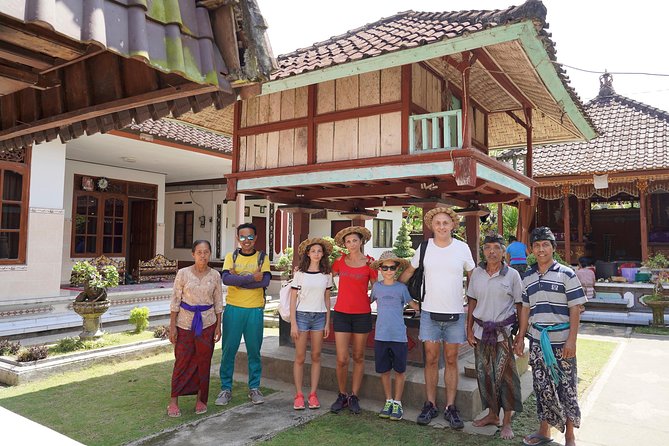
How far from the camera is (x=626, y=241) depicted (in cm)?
1602

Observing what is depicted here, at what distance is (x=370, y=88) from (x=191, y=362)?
3959mm

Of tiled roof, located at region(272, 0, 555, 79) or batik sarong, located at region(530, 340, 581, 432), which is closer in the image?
batik sarong, located at region(530, 340, 581, 432)

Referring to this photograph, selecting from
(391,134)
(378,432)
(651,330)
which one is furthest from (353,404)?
(651,330)

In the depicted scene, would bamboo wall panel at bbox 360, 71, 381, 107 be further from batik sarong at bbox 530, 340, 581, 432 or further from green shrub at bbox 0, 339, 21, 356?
green shrub at bbox 0, 339, 21, 356

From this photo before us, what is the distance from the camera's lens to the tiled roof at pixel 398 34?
14.5 feet

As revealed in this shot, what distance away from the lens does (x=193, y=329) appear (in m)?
4.85

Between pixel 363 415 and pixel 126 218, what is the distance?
11079mm

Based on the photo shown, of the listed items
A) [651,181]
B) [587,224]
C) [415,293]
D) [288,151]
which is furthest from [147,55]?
[587,224]

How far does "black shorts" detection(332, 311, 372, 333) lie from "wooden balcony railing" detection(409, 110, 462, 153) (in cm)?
208

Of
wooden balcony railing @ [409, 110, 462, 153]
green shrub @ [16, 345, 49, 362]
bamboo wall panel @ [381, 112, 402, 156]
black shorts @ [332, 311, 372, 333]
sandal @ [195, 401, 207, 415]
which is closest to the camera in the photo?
black shorts @ [332, 311, 372, 333]

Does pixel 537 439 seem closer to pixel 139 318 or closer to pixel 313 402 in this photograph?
pixel 313 402

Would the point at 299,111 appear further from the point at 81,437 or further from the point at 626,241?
the point at 626,241

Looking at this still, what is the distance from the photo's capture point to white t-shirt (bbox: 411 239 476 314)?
4457 mm

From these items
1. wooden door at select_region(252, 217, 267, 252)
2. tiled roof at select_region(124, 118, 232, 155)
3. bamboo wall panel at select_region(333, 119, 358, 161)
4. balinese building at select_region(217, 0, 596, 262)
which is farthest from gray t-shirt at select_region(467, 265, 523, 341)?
wooden door at select_region(252, 217, 267, 252)
